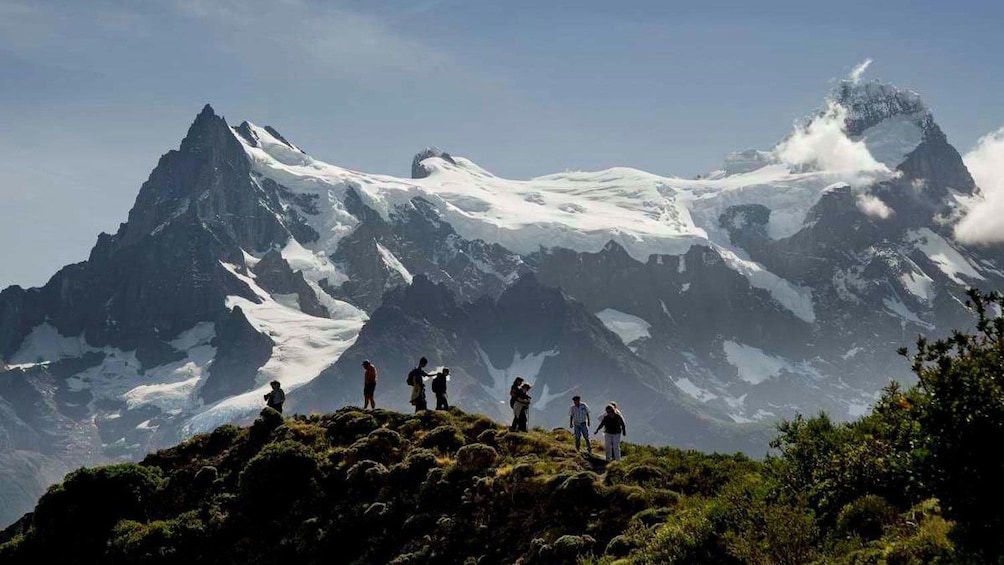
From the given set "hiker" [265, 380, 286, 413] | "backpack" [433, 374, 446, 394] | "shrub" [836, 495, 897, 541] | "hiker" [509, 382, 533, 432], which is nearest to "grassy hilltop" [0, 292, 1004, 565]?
"shrub" [836, 495, 897, 541]

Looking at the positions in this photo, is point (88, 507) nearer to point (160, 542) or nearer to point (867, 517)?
point (160, 542)

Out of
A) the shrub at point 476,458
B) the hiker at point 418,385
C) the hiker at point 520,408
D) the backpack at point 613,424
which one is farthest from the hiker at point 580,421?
the hiker at point 418,385

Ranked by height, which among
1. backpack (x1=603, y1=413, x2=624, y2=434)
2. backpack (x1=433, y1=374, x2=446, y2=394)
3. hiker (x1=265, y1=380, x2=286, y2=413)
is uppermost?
backpack (x1=433, y1=374, x2=446, y2=394)

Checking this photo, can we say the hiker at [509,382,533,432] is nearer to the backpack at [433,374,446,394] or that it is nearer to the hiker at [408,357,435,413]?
the backpack at [433,374,446,394]

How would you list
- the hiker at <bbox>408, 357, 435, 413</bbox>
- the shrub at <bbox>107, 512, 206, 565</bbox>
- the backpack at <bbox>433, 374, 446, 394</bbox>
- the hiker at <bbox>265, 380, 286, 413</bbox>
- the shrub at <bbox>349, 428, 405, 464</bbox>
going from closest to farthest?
the shrub at <bbox>107, 512, 206, 565</bbox>
the shrub at <bbox>349, 428, 405, 464</bbox>
the hiker at <bbox>265, 380, 286, 413</bbox>
the hiker at <bbox>408, 357, 435, 413</bbox>
the backpack at <bbox>433, 374, 446, 394</bbox>

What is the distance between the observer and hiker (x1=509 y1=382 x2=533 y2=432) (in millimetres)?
47372

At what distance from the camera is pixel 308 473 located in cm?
4188

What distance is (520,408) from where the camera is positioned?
47.8m

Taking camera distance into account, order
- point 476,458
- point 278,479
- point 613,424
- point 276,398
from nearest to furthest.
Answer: point 476,458, point 278,479, point 613,424, point 276,398

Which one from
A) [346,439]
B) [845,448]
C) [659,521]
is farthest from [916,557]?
[346,439]

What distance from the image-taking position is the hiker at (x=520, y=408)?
47.4m

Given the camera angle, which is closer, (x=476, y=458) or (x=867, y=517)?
(x=867, y=517)

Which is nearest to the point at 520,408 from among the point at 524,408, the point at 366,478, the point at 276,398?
the point at 524,408

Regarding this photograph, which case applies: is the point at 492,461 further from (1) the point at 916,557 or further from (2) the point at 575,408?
(1) the point at 916,557
